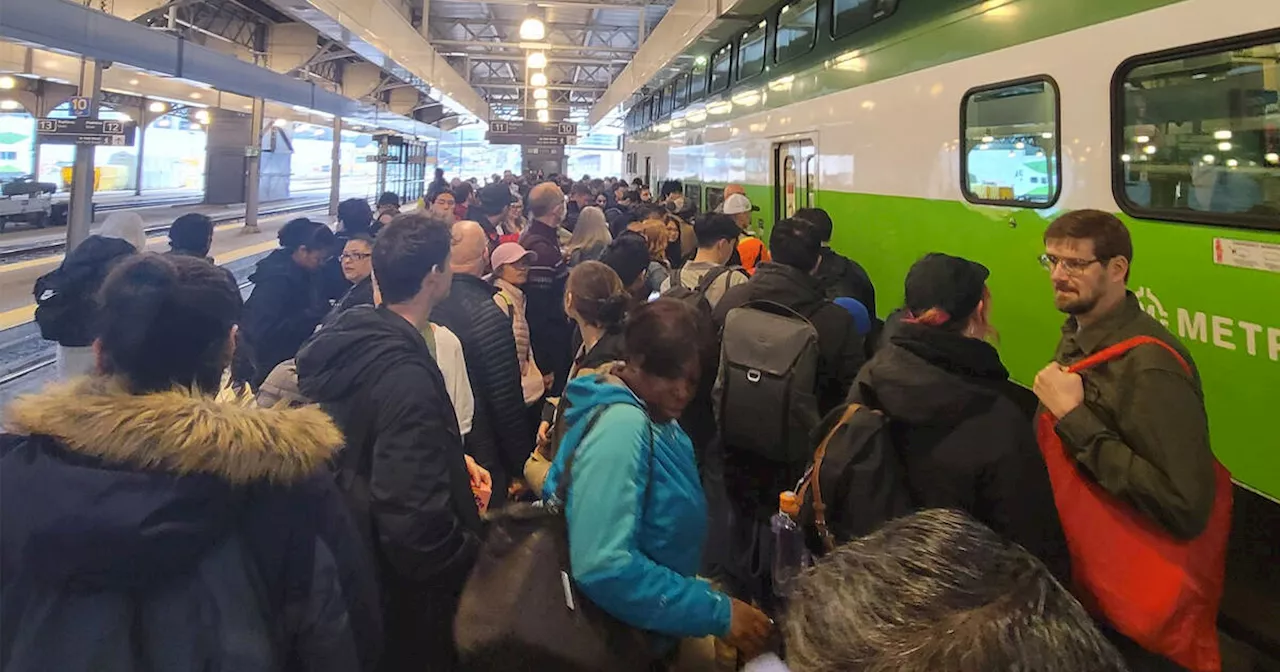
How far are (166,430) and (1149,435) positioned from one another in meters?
2.06

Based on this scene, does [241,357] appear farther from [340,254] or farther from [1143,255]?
[1143,255]

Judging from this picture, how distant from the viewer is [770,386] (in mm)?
2926

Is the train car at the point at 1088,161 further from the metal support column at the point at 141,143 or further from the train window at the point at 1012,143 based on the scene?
the metal support column at the point at 141,143

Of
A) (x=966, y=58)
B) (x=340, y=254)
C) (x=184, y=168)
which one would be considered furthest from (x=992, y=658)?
(x=184, y=168)

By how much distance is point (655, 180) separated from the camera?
15.3m

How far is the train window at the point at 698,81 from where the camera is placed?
10.9 m

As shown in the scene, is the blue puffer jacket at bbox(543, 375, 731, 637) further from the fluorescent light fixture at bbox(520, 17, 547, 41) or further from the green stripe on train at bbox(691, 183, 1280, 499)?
the fluorescent light fixture at bbox(520, 17, 547, 41)

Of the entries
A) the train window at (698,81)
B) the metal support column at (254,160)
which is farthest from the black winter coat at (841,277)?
the metal support column at (254,160)

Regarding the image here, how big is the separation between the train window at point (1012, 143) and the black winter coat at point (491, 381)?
249cm

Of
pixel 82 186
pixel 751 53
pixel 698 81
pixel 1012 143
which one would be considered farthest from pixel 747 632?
pixel 698 81

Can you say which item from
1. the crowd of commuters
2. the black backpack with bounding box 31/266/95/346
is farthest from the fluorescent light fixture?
the black backpack with bounding box 31/266/95/346

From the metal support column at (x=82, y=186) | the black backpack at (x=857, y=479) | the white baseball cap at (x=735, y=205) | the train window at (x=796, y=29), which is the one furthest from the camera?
the metal support column at (x=82, y=186)

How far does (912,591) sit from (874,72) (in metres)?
4.87

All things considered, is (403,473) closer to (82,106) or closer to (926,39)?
(926,39)
